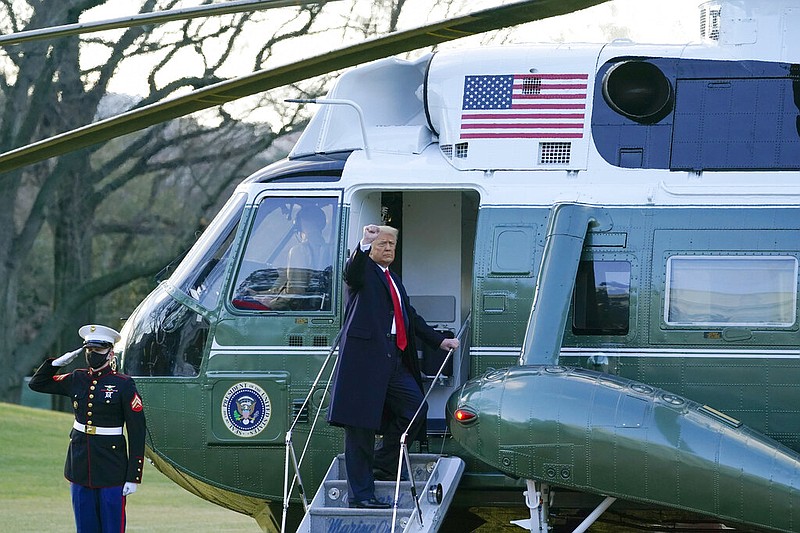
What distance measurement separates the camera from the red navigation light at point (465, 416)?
753 cm

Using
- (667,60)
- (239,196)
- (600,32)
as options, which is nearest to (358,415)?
(239,196)

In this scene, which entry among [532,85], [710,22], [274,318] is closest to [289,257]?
[274,318]

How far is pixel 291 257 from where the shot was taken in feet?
28.6

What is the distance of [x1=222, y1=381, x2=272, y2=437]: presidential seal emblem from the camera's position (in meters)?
8.52

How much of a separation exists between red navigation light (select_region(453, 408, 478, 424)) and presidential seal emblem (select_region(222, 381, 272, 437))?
151cm

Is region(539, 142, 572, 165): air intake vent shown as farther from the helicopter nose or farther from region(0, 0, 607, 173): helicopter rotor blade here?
region(0, 0, 607, 173): helicopter rotor blade

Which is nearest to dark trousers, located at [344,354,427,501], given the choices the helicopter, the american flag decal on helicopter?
the helicopter

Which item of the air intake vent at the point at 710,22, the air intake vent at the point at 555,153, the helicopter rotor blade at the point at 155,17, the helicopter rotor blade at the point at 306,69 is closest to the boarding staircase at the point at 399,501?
the air intake vent at the point at 555,153

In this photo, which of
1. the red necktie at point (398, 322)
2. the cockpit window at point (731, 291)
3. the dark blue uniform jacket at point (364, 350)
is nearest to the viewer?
the dark blue uniform jacket at point (364, 350)

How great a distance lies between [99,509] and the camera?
27.2 ft

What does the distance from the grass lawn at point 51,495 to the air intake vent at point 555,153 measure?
7.14m

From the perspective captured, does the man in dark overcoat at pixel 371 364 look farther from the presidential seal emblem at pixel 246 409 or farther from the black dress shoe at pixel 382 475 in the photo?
the presidential seal emblem at pixel 246 409

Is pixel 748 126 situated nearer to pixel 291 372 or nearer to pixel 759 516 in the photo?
pixel 759 516

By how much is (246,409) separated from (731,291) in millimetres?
3232
